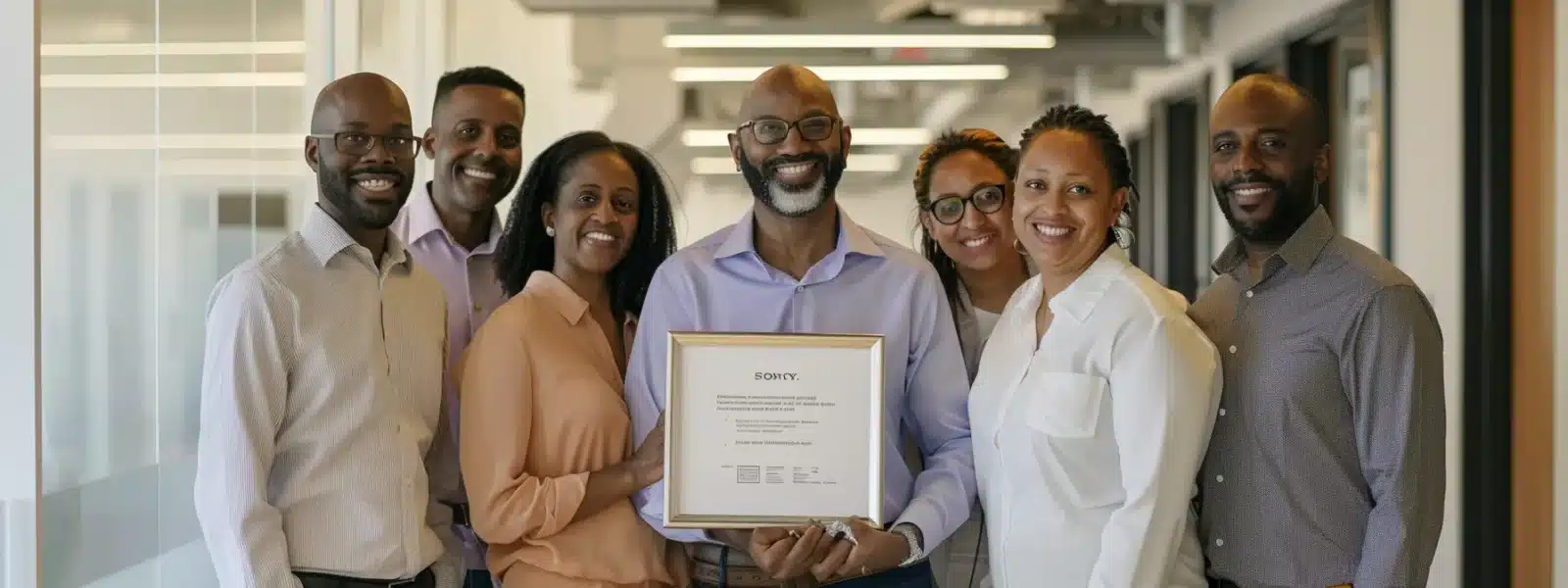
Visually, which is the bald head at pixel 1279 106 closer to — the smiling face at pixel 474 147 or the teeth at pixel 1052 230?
the teeth at pixel 1052 230

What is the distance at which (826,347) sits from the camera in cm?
227

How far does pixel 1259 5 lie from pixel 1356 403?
4.44 metres

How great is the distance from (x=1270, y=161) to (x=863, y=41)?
453cm

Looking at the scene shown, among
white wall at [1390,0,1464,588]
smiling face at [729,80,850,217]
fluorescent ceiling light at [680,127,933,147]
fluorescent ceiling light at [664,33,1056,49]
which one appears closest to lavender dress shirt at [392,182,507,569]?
smiling face at [729,80,850,217]

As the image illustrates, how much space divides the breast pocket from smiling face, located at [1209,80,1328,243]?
0.38m

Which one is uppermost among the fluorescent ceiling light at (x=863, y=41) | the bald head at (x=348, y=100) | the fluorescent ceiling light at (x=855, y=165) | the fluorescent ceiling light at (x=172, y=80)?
the fluorescent ceiling light at (x=863, y=41)

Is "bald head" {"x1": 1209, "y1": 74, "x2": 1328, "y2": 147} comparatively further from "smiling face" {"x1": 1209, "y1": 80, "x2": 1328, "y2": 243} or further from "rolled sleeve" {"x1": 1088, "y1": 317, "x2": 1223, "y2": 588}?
"rolled sleeve" {"x1": 1088, "y1": 317, "x2": 1223, "y2": 588}

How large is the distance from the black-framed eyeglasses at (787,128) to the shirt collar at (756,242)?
162mm

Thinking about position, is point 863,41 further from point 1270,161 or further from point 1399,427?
point 1399,427

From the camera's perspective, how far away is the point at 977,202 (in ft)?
9.57

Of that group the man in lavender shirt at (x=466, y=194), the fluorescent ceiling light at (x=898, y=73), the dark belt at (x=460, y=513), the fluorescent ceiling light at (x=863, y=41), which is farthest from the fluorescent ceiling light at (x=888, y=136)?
the dark belt at (x=460, y=513)

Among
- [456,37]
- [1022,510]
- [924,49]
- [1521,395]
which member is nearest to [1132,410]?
[1022,510]

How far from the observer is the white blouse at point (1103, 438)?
6.78ft

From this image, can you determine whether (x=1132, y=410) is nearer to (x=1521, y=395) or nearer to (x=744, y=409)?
(x=744, y=409)
